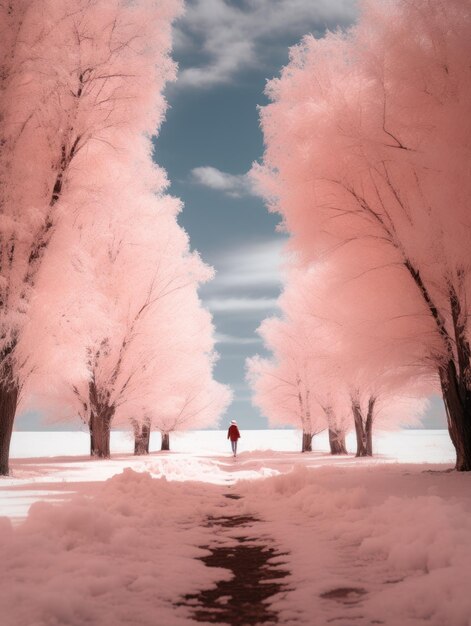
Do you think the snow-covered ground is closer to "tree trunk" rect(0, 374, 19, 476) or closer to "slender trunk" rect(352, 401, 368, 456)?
"tree trunk" rect(0, 374, 19, 476)

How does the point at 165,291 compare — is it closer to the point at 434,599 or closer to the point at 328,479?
the point at 328,479

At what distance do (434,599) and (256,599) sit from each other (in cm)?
93

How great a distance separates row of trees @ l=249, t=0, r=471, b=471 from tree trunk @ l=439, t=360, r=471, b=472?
0.02 meters

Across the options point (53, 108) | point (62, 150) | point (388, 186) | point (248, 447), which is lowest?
point (248, 447)

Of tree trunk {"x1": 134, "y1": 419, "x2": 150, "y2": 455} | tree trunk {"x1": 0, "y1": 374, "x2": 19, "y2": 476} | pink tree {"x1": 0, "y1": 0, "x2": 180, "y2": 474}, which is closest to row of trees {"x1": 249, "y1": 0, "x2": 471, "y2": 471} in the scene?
pink tree {"x1": 0, "y1": 0, "x2": 180, "y2": 474}

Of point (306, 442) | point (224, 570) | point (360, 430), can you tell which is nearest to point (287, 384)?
point (306, 442)

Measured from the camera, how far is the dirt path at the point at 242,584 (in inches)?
93.3

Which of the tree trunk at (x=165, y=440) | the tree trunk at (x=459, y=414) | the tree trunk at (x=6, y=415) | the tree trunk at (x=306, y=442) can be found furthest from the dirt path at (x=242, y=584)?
the tree trunk at (x=165, y=440)

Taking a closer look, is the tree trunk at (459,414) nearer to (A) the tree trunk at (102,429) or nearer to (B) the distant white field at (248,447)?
(B) the distant white field at (248,447)

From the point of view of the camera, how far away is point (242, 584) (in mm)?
2869

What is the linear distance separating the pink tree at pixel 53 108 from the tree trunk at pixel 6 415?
2cm

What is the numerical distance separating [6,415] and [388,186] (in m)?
8.06

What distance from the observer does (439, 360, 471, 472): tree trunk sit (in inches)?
315

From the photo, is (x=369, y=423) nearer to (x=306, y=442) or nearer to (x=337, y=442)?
(x=337, y=442)
